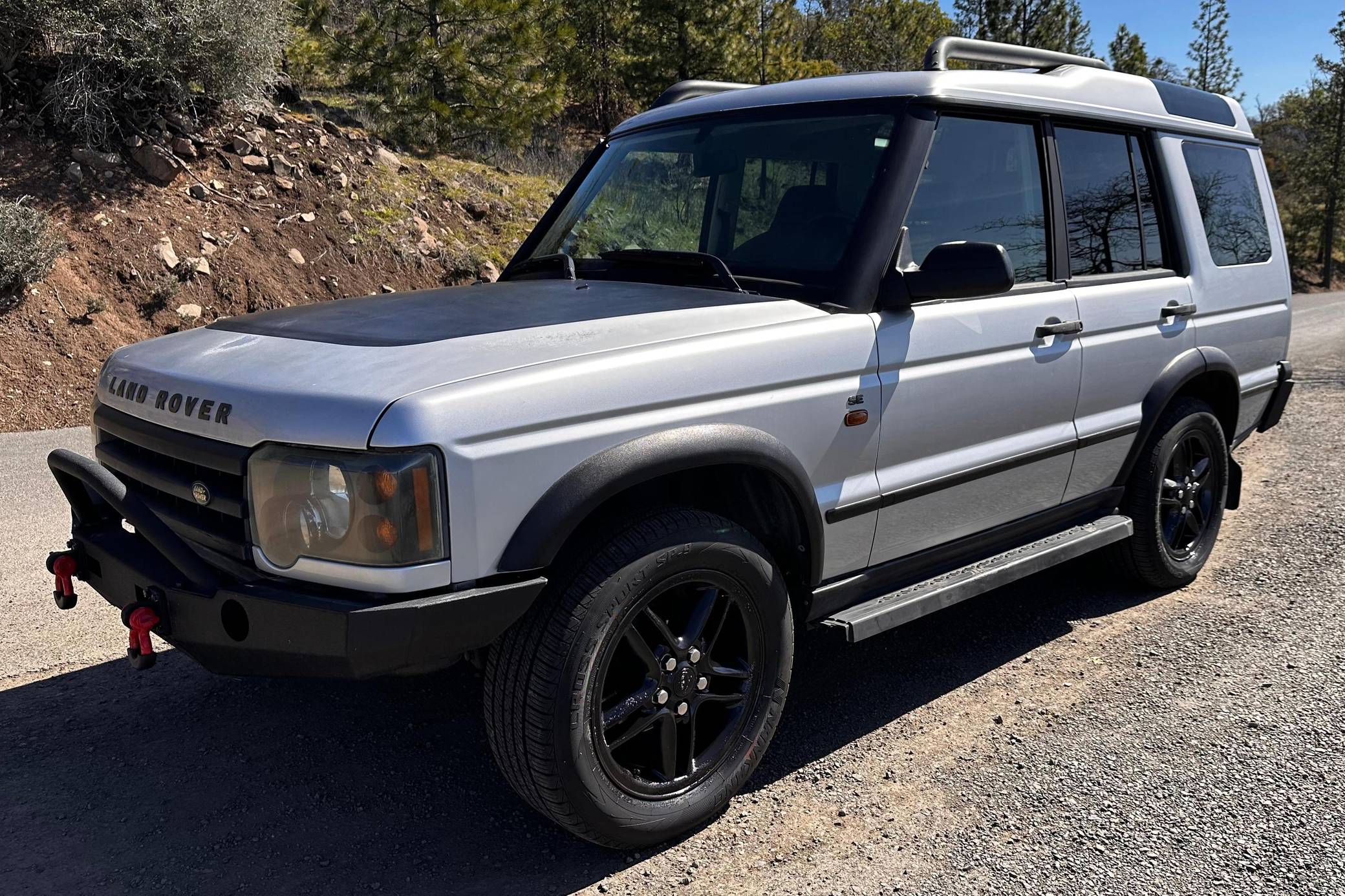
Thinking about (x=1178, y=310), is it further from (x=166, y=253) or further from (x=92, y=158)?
(x=92, y=158)

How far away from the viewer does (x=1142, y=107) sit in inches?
175

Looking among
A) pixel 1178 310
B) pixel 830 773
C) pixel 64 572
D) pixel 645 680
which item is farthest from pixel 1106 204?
pixel 64 572

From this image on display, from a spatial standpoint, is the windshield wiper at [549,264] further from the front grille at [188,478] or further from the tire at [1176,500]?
the tire at [1176,500]

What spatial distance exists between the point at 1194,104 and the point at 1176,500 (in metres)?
1.82

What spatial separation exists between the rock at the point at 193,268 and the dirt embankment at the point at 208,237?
0.02 meters

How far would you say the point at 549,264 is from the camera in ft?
13.1

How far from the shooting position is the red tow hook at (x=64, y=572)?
3.07 m

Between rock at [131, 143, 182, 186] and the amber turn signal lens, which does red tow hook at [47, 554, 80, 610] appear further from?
rock at [131, 143, 182, 186]

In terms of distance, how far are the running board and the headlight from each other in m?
1.41

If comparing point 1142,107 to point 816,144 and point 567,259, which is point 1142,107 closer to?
point 816,144

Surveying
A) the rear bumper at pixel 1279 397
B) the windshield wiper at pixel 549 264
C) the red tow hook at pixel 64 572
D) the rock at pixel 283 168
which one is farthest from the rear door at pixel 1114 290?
the rock at pixel 283 168

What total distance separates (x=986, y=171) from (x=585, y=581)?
215 centimetres

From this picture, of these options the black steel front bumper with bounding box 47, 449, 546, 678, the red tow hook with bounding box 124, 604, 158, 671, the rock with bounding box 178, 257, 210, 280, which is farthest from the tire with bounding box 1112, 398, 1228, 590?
the rock with bounding box 178, 257, 210, 280

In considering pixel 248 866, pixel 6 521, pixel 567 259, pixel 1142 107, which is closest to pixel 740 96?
pixel 567 259
